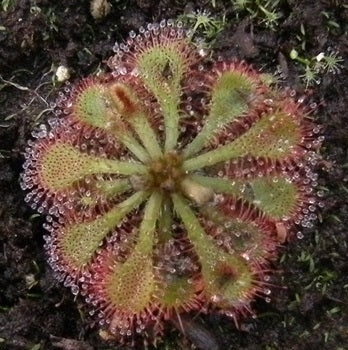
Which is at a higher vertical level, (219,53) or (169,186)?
(219,53)

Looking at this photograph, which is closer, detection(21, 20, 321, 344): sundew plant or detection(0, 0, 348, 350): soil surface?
detection(21, 20, 321, 344): sundew plant

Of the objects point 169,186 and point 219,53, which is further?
point 219,53

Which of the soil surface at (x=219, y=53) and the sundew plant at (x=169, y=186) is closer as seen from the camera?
the sundew plant at (x=169, y=186)

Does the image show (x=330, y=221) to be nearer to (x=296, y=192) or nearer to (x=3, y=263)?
(x=296, y=192)
